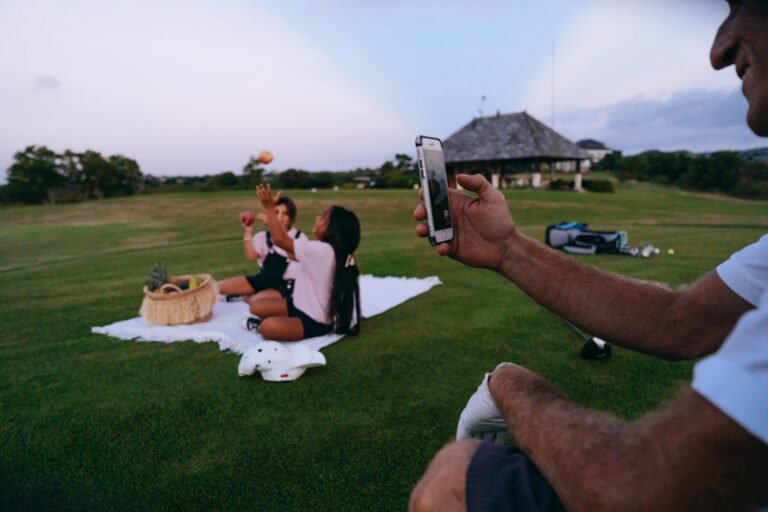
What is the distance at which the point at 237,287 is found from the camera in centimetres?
689

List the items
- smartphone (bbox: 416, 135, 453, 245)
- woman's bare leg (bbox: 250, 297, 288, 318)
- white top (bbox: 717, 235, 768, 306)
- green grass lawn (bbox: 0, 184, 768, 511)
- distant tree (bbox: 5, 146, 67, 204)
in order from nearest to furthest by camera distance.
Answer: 1. white top (bbox: 717, 235, 768, 306)
2. smartphone (bbox: 416, 135, 453, 245)
3. green grass lawn (bbox: 0, 184, 768, 511)
4. woman's bare leg (bbox: 250, 297, 288, 318)
5. distant tree (bbox: 5, 146, 67, 204)

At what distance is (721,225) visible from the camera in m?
14.6

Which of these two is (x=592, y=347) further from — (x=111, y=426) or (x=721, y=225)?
(x=721, y=225)

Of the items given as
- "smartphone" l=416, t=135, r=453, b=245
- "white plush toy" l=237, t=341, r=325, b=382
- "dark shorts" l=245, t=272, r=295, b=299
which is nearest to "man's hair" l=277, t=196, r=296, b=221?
"dark shorts" l=245, t=272, r=295, b=299

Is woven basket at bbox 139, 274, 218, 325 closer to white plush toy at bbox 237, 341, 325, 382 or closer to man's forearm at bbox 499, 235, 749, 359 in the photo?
white plush toy at bbox 237, 341, 325, 382

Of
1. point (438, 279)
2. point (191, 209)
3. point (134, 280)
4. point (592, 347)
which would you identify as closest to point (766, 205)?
point (438, 279)

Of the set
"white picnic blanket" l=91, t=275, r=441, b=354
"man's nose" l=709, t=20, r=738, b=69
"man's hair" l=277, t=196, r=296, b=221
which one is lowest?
"white picnic blanket" l=91, t=275, r=441, b=354

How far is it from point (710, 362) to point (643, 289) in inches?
33.8

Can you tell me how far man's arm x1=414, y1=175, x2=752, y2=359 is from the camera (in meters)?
1.65

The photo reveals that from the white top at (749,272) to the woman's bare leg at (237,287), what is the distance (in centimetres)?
611

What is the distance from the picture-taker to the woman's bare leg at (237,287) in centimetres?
686

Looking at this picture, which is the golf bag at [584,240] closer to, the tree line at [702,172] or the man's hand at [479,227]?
the man's hand at [479,227]

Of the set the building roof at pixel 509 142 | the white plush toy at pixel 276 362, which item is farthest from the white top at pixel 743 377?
the building roof at pixel 509 142

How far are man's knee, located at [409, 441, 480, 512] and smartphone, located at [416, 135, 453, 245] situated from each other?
769 mm
